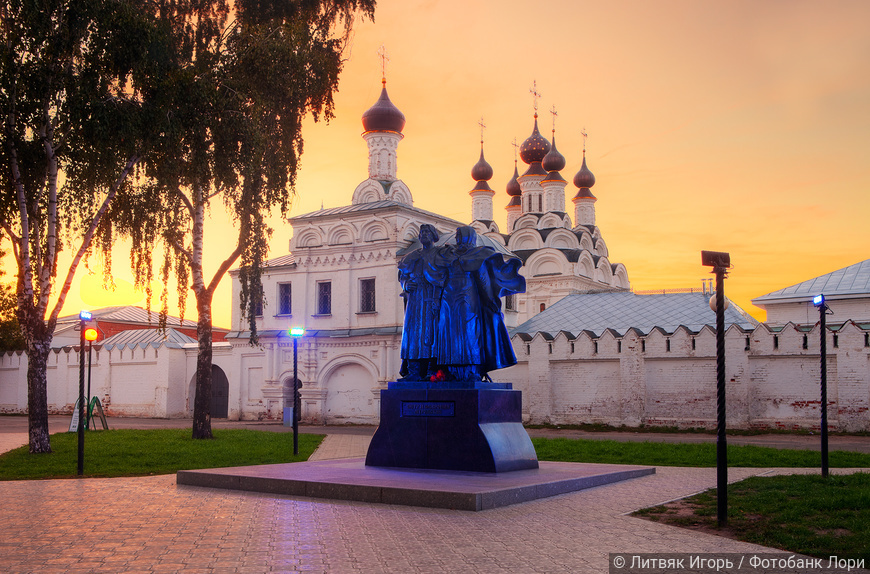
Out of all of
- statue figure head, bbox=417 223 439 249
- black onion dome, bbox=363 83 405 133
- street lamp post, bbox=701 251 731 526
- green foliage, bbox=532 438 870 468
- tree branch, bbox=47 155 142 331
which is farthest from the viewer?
black onion dome, bbox=363 83 405 133

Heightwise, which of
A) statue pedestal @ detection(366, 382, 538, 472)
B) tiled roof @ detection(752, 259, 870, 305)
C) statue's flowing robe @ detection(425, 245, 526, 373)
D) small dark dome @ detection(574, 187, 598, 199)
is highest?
small dark dome @ detection(574, 187, 598, 199)

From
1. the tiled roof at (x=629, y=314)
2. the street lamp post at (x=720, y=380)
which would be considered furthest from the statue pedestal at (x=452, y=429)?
the tiled roof at (x=629, y=314)

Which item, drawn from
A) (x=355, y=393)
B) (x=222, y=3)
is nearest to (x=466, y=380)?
(x=222, y=3)

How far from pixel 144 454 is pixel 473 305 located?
708 cm

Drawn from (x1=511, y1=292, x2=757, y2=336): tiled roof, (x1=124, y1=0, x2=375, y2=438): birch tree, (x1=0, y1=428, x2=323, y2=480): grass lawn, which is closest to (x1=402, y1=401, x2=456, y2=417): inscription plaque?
(x1=0, y1=428, x2=323, y2=480): grass lawn

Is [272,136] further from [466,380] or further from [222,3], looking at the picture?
[466,380]

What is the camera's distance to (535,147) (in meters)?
45.6

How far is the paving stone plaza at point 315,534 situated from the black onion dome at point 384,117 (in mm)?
25114

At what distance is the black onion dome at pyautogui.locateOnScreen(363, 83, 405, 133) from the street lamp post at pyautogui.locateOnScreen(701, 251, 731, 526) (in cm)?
2651

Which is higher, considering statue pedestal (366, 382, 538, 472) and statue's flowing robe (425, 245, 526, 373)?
statue's flowing robe (425, 245, 526, 373)

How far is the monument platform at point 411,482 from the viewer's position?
7730 mm

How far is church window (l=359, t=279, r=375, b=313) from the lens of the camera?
1169 inches

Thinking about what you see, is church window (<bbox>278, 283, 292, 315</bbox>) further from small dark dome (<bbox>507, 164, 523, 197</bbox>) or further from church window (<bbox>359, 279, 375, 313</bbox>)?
small dark dome (<bbox>507, 164, 523, 197</bbox>)

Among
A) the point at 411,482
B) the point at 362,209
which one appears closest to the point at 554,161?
the point at 362,209
